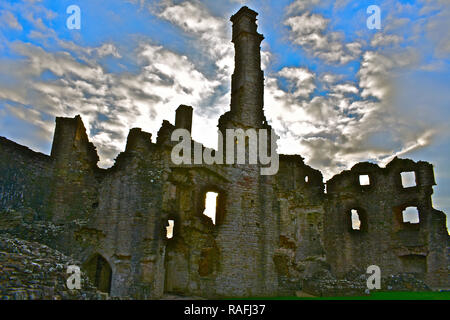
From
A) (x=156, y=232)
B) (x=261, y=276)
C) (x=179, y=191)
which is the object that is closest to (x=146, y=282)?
(x=156, y=232)

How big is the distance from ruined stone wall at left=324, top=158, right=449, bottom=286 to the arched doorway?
13.9 meters

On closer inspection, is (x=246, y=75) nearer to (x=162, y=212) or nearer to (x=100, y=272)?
(x=162, y=212)

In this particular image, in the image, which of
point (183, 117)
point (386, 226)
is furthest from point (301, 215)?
point (183, 117)

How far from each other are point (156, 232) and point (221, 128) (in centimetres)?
566

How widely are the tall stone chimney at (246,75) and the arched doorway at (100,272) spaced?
788 centimetres

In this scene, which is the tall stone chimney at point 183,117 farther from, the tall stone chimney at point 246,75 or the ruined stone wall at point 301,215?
the ruined stone wall at point 301,215

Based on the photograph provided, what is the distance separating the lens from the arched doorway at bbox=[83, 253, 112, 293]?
1466 cm

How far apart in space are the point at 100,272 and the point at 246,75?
11126 millimetres

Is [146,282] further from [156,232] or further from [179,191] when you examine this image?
[179,191]

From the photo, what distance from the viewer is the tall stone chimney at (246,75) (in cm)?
1723

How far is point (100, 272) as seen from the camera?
14992mm

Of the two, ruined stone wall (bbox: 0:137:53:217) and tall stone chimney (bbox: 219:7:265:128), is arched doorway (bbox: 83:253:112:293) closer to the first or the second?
ruined stone wall (bbox: 0:137:53:217)

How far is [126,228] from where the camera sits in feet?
45.9
